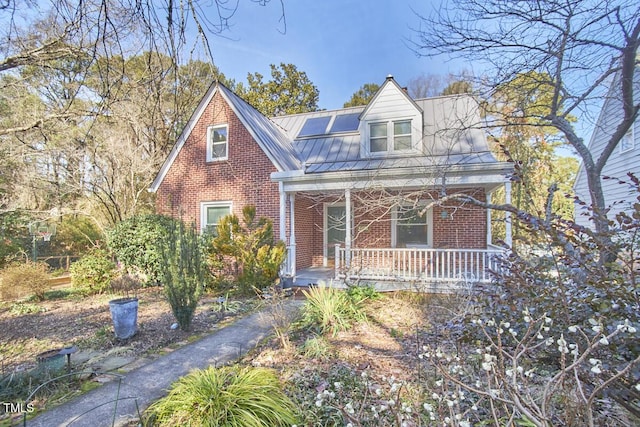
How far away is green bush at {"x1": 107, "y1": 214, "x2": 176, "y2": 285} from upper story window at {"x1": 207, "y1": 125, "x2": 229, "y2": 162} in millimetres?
2694

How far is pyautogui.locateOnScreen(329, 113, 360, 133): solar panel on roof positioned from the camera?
11.9 m

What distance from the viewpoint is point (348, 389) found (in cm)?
350

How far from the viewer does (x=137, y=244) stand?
9734 millimetres

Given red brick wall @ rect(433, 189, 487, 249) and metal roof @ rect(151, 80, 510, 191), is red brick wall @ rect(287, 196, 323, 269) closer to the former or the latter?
metal roof @ rect(151, 80, 510, 191)

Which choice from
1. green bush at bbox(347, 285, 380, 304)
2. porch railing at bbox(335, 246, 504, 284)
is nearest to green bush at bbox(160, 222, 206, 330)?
green bush at bbox(347, 285, 380, 304)

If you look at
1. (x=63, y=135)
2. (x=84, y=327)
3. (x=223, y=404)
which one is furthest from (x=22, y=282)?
(x=223, y=404)

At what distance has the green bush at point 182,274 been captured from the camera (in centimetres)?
542

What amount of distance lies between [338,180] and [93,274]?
738 cm

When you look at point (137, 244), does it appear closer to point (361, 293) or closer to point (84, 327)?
point (84, 327)

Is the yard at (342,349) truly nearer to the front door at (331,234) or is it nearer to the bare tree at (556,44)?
the bare tree at (556,44)

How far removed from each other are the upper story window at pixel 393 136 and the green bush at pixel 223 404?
8.47 metres

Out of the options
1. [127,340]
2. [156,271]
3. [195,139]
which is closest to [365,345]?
[127,340]

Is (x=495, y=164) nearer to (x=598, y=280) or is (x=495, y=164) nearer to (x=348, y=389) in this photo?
(x=598, y=280)

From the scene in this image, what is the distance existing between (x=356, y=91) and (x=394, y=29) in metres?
21.1
